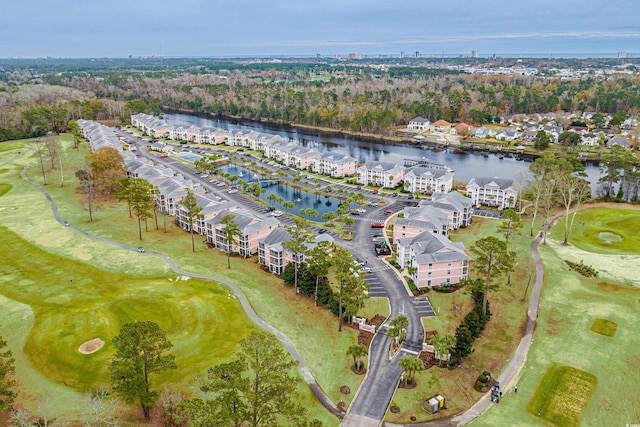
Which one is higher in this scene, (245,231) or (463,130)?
(463,130)

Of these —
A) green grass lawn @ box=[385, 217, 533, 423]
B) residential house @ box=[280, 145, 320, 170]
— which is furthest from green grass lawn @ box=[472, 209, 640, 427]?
residential house @ box=[280, 145, 320, 170]

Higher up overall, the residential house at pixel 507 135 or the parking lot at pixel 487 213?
the residential house at pixel 507 135

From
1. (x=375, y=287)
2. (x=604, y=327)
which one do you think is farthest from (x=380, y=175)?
(x=604, y=327)

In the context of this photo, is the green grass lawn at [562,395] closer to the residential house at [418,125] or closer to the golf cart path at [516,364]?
the golf cart path at [516,364]

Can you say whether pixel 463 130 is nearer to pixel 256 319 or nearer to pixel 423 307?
pixel 423 307

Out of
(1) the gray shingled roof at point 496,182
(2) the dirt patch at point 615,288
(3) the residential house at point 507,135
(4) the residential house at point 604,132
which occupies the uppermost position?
(4) the residential house at point 604,132

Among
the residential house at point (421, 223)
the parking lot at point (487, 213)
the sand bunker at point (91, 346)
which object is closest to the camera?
the sand bunker at point (91, 346)

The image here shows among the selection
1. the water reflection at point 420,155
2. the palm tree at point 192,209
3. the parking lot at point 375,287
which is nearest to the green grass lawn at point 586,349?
the parking lot at point 375,287
